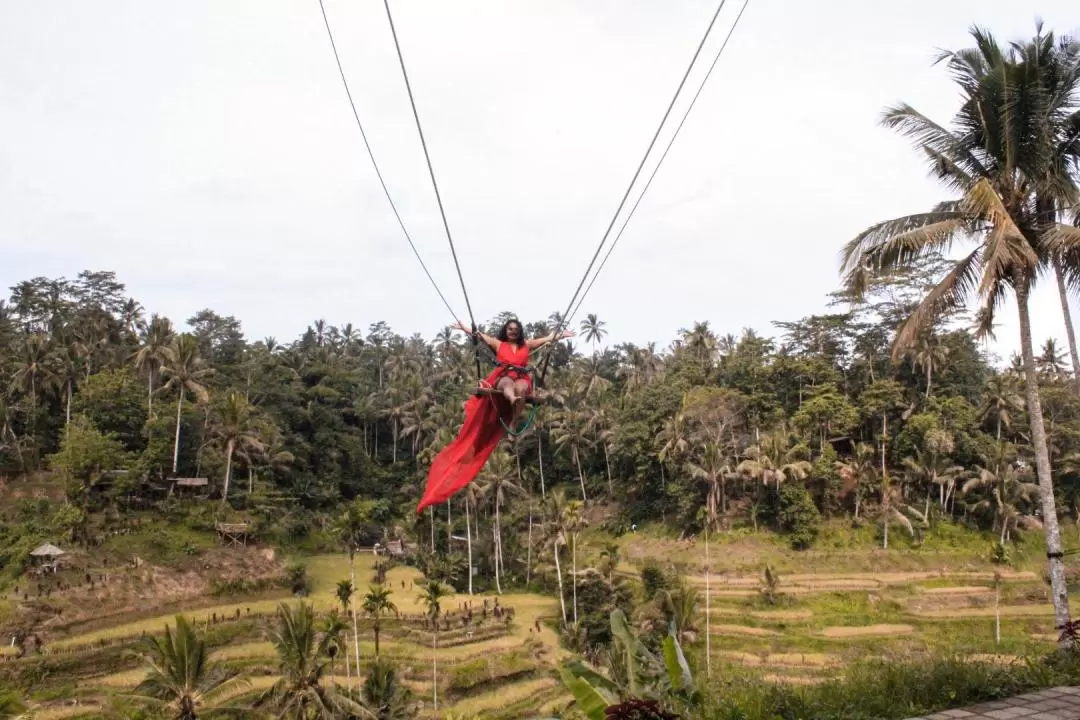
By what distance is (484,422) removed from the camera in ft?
21.1

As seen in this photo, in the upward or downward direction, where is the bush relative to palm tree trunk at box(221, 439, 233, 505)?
downward

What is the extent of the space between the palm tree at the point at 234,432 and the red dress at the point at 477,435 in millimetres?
31595

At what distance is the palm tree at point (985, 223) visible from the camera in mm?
8391

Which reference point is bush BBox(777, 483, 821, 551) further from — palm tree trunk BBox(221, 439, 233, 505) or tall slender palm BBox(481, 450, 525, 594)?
palm tree trunk BBox(221, 439, 233, 505)

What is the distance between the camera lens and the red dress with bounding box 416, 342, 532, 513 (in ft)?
20.6

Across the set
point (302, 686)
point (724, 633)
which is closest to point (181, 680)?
point (302, 686)

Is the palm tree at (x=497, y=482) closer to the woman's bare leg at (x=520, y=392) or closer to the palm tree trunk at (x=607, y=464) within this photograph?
the palm tree trunk at (x=607, y=464)

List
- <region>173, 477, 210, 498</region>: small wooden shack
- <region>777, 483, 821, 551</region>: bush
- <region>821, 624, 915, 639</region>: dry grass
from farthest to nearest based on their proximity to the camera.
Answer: <region>173, 477, 210, 498</region>: small wooden shack < <region>777, 483, 821, 551</region>: bush < <region>821, 624, 915, 639</region>: dry grass

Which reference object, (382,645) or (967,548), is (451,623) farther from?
(967,548)

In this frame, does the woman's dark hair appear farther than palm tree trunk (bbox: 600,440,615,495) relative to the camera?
No

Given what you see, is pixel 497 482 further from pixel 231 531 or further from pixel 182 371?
pixel 182 371

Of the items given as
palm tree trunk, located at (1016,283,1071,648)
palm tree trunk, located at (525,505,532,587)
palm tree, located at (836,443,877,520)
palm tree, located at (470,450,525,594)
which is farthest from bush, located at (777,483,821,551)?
palm tree trunk, located at (1016,283,1071,648)

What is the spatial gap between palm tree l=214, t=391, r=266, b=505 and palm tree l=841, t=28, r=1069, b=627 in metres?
32.0

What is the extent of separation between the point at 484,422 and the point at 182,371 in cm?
3343
